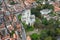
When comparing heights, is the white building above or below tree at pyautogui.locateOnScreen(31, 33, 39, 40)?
below

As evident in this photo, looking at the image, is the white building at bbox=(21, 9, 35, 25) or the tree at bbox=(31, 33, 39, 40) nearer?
the tree at bbox=(31, 33, 39, 40)

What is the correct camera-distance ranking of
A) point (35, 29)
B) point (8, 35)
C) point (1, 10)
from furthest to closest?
point (1, 10) < point (35, 29) < point (8, 35)

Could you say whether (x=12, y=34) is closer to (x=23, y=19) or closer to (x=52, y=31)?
(x=52, y=31)

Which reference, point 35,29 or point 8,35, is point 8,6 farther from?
point 8,35

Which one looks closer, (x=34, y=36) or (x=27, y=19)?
(x=34, y=36)

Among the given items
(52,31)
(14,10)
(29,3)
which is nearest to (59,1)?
(29,3)

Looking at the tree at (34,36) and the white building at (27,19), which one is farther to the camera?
the white building at (27,19)

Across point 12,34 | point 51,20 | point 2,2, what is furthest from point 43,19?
point 2,2

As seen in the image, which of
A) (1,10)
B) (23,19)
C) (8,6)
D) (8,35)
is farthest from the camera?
(8,6)

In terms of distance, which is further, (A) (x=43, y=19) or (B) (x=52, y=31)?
(A) (x=43, y=19)

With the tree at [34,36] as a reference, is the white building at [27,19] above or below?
below
